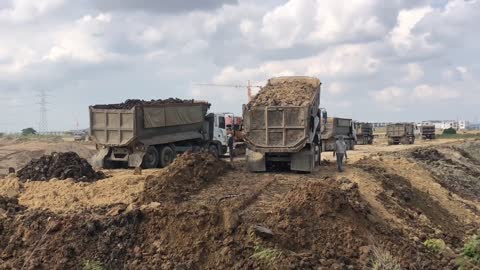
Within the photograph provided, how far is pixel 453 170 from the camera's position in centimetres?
2794

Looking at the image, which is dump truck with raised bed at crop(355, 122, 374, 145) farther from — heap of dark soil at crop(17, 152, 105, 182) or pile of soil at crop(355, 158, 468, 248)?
heap of dark soil at crop(17, 152, 105, 182)

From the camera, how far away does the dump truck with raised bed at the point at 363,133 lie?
54906 mm

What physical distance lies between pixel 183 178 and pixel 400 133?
4510 cm

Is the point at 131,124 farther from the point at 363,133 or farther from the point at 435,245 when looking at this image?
the point at 363,133

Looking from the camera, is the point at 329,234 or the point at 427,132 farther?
the point at 427,132

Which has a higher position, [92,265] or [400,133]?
[400,133]

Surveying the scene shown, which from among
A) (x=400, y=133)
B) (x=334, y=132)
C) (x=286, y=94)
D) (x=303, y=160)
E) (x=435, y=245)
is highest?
(x=286, y=94)

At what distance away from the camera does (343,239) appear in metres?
10.7

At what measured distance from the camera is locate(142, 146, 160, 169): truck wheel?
21087mm

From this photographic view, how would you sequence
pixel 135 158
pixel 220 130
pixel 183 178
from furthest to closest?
1. pixel 220 130
2. pixel 135 158
3. pixel 183 178

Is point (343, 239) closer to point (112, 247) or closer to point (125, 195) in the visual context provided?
point (112, 247)

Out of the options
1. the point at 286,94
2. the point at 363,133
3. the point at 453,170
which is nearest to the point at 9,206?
the point at 286,94

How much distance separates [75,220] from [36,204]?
2.82m

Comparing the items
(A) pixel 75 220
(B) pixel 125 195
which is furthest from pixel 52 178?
(A) pixel 75 220
